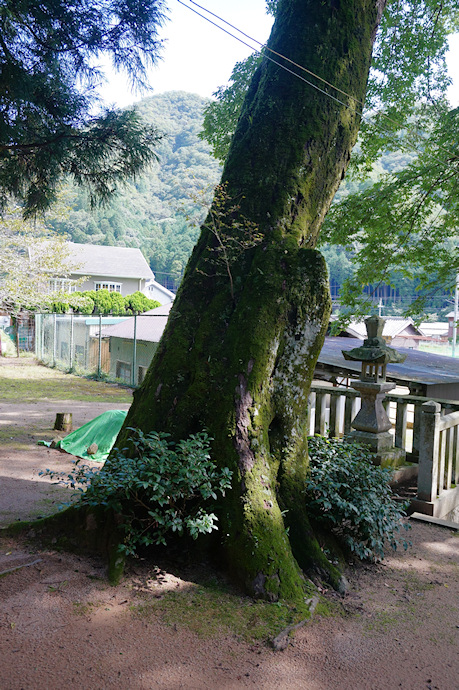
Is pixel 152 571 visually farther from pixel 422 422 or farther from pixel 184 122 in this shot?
pixel 184 122

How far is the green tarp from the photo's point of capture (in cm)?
730

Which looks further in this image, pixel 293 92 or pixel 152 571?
pixel 293 92

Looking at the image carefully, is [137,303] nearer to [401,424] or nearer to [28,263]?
[28,263]

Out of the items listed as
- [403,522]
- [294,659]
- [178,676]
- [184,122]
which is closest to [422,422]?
[403,522]

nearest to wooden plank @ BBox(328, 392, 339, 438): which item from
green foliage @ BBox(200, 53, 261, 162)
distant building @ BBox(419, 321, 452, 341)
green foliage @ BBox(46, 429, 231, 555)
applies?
green foliage @ BBox(46, 429, 231, 555)

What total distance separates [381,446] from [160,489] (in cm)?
375

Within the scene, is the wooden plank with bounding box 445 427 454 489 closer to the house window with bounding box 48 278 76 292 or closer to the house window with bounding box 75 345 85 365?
the house window with bounding box 75 345 85 365

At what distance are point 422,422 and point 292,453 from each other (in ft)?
7.08

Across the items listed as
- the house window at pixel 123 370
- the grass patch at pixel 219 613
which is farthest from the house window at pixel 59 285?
the grass patch at pixel 219 613

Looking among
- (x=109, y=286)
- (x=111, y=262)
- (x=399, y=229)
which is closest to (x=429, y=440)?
(x=399, y=229)

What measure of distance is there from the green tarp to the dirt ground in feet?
12.6

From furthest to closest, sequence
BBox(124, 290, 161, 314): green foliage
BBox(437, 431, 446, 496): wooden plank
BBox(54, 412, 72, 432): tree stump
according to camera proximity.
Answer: BBox(124, 290, 161, 314): green foliage
BBox(54, 412, 72, 432): tree stump
BBox(437, 431, 446, 496): wooden plank

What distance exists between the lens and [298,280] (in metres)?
3.75

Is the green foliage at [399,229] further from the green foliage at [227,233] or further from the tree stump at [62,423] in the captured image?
the green foliage at [227,233]
